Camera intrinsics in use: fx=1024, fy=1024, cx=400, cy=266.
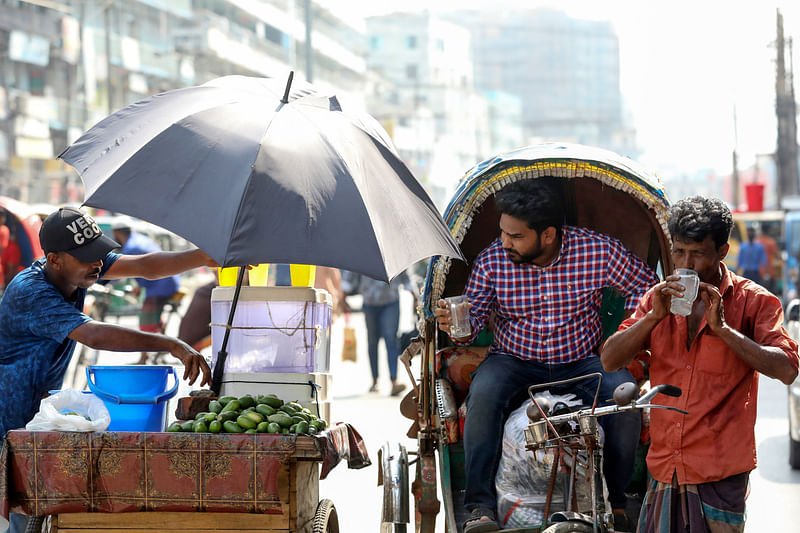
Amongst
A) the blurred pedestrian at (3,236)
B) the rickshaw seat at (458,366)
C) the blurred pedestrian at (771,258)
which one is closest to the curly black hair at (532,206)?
the rickshaw seat at (458,366)

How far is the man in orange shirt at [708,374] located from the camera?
3.71 metres

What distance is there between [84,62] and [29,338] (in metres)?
42.7

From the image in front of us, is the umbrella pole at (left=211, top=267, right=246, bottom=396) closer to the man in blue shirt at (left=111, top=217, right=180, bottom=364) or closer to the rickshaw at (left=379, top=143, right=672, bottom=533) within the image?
the rickshaw at (left=379, top=143, right=672, bottom=533)

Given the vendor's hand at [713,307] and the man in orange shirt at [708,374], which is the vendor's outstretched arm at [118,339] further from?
the vendor's hand at [713,307]

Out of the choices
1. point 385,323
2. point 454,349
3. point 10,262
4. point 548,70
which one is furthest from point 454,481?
point 548,70

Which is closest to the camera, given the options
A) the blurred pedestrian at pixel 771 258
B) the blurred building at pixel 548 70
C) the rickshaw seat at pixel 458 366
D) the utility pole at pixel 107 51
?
the rickshaw seat at pixel 458 366

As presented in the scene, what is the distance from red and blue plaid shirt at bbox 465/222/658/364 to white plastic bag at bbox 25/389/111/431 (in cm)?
216

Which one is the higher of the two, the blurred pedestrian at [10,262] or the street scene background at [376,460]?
the blurred pedestrian at [10,262]

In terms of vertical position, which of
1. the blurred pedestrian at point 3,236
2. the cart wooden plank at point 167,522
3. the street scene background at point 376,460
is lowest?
the street scene background at point 376,460

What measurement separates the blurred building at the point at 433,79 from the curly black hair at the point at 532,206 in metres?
94.9

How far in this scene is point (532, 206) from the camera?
522 centimetres

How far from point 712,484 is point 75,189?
39.5 metres

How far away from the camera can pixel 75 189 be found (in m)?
40.5

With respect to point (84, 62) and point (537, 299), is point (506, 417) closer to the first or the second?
point (537, 299)
